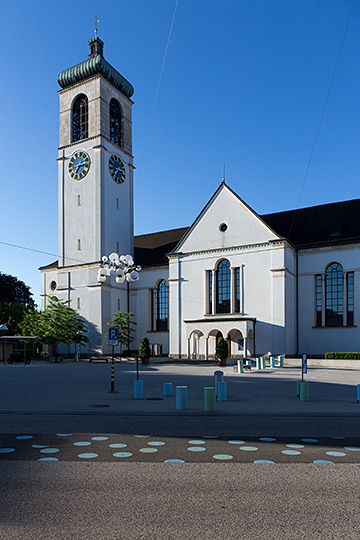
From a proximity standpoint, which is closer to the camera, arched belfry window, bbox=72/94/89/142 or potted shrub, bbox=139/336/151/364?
potted shrub, bbox=139/336/151/364

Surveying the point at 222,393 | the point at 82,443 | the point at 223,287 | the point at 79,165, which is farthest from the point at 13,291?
the point at 82,443

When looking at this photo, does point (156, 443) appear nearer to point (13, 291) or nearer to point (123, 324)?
point (123, 324)

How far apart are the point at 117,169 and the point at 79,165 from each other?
4064mm

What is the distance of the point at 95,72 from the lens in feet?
171

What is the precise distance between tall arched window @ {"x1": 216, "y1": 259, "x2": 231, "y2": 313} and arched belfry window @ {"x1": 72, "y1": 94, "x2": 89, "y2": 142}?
20852mm

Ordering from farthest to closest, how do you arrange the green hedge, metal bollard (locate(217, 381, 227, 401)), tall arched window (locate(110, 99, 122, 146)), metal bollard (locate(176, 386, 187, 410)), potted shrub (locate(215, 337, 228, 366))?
tall arched window (locate(110, 99, 122, 146))
potted shrub (locate(215, 337, 228, 366))
the green hedge
metal bollard (locate(217, 381, 227, 401))
metal bollard (locate(176, 386, 187, 410))

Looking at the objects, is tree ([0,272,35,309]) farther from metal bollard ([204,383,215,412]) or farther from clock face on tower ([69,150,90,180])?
metal bollard ([204,383,215,412])

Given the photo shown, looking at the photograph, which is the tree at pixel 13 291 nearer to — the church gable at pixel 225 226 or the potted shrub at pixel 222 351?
the church gable at pixel 225 226

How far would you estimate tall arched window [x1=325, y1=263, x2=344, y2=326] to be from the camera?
43.2 m

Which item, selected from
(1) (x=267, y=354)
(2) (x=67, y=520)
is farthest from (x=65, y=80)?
(2) (x=67, y=520)

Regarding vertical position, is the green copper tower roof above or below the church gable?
above

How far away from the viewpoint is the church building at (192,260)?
43375 mm

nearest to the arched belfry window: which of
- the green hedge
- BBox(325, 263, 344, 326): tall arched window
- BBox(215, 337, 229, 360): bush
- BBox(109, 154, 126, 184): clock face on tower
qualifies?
BBox(109, 154, 126, 184): clock face on tower

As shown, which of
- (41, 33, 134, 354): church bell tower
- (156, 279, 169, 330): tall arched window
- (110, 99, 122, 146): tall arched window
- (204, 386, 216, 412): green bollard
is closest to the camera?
(204, 386, 216, 412): green bollard
